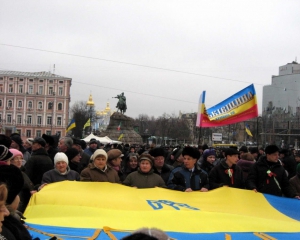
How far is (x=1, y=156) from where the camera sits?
395 cm

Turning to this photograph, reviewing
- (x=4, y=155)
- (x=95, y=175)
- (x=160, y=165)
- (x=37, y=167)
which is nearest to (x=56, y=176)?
(x=95, y=175)

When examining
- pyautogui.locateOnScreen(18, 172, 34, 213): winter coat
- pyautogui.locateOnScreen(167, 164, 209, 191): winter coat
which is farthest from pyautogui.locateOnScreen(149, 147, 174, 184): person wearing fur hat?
pyautogui.locateOnScreen(18, 172, 34, 213): winter coat

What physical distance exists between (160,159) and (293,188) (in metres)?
2.33

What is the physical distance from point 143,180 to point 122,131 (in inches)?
1386

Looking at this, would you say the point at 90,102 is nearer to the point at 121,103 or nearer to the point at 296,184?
the point at 121,103

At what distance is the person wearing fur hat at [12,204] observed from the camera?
270 cm

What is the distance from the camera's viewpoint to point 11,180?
2898 millimetres

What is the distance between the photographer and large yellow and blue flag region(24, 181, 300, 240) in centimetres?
423

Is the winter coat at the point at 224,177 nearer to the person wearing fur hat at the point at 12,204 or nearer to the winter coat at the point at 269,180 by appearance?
the winter coat at the point at 269,180

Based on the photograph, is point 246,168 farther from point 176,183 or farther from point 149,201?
point 149,201

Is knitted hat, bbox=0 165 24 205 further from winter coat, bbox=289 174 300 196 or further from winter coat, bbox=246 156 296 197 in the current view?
winter coat, bbox=289 174 300 196

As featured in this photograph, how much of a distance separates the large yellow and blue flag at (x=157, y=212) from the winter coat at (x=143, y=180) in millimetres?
315

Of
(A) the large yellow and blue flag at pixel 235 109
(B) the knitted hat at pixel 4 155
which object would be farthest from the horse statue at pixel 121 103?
(B) the knitted hat at pixel 4 155

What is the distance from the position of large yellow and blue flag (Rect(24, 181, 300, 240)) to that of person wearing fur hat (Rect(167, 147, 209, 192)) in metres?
0.22
